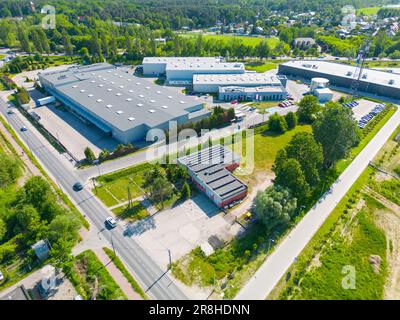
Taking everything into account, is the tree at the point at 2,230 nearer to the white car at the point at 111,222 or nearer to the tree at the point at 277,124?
the white car at the point at 111,222

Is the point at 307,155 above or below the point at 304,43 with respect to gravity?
below

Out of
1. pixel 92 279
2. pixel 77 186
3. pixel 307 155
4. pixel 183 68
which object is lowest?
Result: pixel 92 279

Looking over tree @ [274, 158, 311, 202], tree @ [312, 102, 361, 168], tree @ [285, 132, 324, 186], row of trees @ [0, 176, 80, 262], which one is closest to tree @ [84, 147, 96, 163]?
row of trees @ [0, 176, 80, 262]

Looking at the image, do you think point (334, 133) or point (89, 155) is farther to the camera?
point (89, 155)

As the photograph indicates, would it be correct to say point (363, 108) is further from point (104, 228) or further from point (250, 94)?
point (104, 228)

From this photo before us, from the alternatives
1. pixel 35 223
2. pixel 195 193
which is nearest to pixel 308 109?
pixel 195 193

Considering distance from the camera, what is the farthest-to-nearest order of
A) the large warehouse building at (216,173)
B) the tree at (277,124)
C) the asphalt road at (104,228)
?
the tree at (277,124), the large warehouse building at (216,173), the asphalt road at (104,228)

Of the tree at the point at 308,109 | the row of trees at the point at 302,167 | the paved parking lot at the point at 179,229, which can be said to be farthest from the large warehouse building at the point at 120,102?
the row of trees at the point at 302,167
